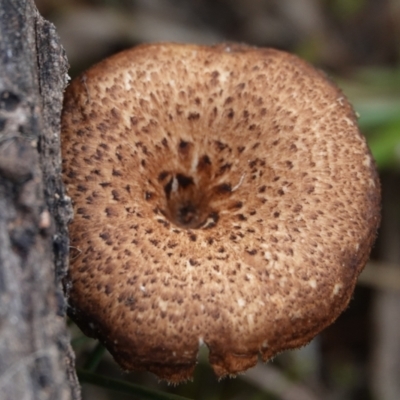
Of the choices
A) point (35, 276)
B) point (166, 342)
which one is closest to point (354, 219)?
point (166, 342)

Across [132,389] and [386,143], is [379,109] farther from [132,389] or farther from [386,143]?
[132,389]

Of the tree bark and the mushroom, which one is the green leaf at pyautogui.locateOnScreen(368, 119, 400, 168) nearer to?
the mushroom

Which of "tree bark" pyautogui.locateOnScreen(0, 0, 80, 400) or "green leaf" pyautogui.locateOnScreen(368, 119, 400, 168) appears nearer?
"tree bark" pyautogui.locateOnScreen(0, 0, 80, 400)

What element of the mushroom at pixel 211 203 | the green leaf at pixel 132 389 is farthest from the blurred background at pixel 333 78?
the mushroom at pixel 211 203

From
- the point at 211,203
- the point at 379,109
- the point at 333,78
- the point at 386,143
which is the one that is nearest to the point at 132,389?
the point at 211,203

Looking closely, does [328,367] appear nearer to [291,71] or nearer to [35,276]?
[291,71]

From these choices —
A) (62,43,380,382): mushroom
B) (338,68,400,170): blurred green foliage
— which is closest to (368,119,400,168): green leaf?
(338,68,400,170): blurred green foliage

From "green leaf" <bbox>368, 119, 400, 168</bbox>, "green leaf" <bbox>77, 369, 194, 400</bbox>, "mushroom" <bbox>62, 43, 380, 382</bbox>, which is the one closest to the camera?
"mushroom" <bbox>62, 43, 380, 382</bbox>

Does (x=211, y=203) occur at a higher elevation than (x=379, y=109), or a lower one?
lower
